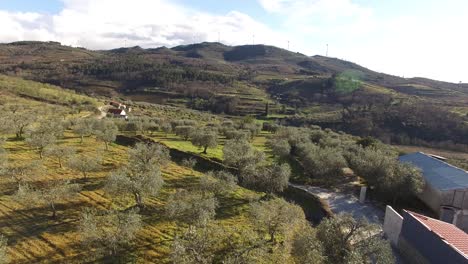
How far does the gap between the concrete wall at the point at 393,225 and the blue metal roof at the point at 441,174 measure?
1277 cm

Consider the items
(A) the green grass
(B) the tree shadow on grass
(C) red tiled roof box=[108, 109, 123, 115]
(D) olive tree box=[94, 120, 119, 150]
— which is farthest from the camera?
(A) the green grass

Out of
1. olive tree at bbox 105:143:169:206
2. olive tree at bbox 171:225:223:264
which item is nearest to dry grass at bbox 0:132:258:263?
olive tree at bbox 105:143:169:206

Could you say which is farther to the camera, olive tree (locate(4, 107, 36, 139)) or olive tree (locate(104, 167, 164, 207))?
olive tree (locate(4, 107, 36, 139))

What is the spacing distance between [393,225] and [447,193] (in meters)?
13.5

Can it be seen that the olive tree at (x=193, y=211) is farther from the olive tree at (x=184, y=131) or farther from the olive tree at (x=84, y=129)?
the olive tree at (x=184, y=131)

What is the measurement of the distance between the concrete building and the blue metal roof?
1364 cm

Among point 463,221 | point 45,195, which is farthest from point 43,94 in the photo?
point 463,221

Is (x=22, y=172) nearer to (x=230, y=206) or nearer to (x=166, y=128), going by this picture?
(x=230, y=206)

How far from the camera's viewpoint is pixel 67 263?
105 ft

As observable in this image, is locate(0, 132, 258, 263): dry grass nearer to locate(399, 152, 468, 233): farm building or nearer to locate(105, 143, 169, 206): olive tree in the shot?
locate(105, 143, 169, 206): olive tree

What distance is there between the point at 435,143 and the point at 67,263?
5193 inches

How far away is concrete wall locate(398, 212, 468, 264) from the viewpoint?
32.1 meters

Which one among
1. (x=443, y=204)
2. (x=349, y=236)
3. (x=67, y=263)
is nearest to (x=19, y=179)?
(x=67, y=263)

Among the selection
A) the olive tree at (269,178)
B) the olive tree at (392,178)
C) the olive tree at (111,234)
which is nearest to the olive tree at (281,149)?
the olive tree at (392,178)
